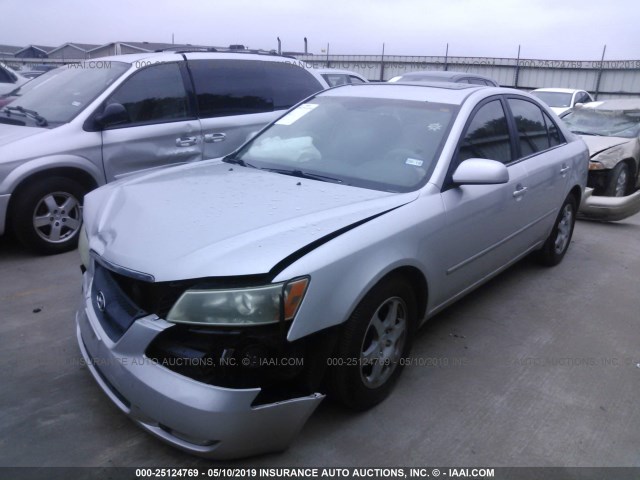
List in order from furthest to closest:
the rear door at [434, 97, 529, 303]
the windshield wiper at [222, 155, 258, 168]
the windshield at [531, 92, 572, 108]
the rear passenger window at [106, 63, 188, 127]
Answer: the windshield at [531, 92, 572, 108] < the rear passenger window at [106, 63, 188, 127] < the windshield wiper at [222, 155, 258, 168] < the rear door at [434, 97, 529, 303]

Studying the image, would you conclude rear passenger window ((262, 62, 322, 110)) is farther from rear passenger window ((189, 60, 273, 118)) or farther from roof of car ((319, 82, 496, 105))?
roof of car ((319, 82, 496, 105))

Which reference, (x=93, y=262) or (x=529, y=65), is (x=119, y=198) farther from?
(x=529, y=65)

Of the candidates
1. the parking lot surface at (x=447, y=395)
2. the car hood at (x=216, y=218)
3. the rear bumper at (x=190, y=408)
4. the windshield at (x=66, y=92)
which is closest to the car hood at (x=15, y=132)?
the windshield at (x=66, y=92)

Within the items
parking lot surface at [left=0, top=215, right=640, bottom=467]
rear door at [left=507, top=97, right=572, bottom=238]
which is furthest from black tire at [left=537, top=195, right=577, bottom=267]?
parking lot surface at [left=0, top=215, right=640, bottom=467]

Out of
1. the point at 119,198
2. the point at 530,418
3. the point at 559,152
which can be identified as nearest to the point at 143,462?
the point at 119,198

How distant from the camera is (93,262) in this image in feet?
8.86

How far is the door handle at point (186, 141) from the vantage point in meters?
5.38

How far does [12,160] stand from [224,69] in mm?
2379

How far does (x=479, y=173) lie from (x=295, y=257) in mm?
1342

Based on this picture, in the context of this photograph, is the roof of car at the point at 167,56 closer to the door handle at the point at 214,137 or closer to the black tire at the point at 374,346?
the door handle at the point at 214,137

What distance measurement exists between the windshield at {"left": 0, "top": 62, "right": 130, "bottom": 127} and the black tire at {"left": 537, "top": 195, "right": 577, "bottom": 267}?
14.1 feet

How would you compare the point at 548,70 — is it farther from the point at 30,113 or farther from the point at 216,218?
the point at 216,218

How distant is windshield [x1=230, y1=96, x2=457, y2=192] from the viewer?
3197mm

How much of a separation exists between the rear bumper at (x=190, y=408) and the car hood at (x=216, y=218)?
0.32 m
